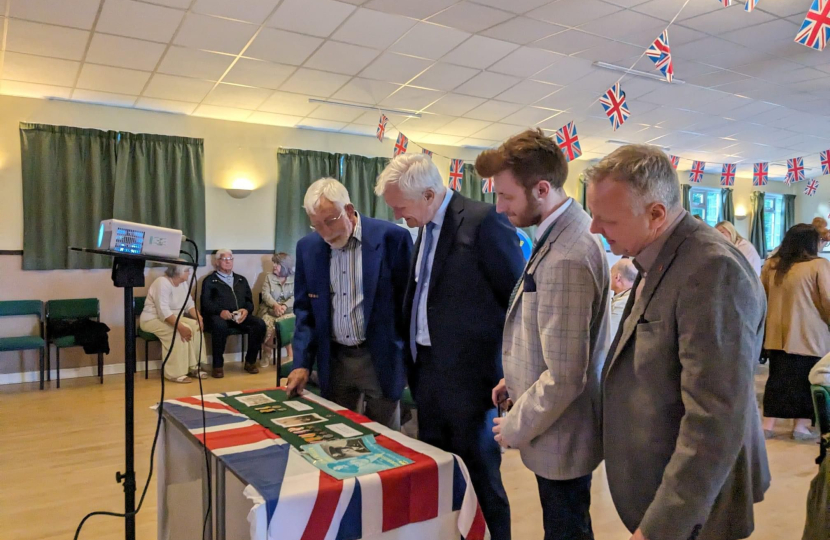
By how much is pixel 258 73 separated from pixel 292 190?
197 centimetres

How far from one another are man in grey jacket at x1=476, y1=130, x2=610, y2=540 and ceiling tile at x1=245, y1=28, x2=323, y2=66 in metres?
3.53

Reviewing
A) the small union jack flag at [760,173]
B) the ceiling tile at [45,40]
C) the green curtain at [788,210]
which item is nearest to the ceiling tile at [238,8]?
the ceiling tile at [45,40]

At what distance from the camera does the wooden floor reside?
2707mm

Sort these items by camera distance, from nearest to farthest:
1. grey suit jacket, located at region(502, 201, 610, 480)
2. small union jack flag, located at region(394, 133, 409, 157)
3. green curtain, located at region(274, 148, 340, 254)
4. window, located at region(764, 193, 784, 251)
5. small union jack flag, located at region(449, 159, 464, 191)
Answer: grey suit jacket, located at region(502, 201, 610, 480) → green curtain, located at region(274, 148, 340, 254) → small union jack flag, located at region(394, 133, 409, 157) → small union jack flag, located at region(449, 159, 464, 191) → window, located at region(764, 193, 784, 251)

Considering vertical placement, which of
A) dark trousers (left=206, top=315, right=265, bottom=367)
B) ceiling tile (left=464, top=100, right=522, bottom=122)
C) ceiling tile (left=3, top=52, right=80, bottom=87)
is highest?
ceiling tile (left=464, top=100, right=522, bottom=122)

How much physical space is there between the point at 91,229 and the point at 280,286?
2007 mm

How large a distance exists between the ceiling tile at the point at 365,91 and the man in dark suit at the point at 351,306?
372 cm

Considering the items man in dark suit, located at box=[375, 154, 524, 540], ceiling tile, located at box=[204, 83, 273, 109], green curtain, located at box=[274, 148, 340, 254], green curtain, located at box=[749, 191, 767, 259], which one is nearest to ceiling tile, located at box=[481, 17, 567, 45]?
ceiling tile, located at box=[204, 83, 273, 109]

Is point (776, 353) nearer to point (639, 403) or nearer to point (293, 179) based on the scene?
point (639, 403)

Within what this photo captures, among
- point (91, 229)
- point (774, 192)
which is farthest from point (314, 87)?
point (774, 192)

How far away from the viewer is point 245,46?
15.5 ft

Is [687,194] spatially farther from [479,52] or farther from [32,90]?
[32,90]

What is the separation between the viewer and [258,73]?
536 cm

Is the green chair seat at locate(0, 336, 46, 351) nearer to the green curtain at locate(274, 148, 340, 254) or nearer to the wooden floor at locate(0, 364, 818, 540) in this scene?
the wooden floor at locate(0, 364, 818, 540)
